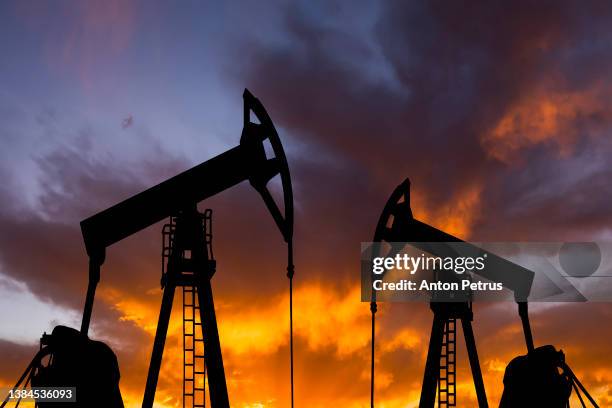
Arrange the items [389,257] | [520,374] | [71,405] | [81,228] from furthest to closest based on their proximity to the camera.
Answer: [389,257] → [81,228] → [520,374] → [71,405]

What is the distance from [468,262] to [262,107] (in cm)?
558

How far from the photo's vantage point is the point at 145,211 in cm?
1413

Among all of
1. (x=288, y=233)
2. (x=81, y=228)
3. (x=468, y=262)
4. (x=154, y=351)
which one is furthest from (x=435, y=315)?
(x=81, y=228)

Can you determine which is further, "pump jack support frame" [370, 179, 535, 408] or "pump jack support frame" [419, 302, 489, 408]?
"pump jack support frame" [419, 302, 489, 408]

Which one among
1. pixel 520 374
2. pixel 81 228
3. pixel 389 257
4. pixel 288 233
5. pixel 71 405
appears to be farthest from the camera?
pixel 389 257

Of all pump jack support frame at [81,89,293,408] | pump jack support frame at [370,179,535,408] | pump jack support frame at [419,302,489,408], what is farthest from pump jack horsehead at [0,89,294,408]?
pump jack support frame at [419,302,489,408]

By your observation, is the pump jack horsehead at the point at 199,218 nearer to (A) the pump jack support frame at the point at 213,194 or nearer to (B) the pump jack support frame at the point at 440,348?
(A) the pump jack support frame at the point at 213,194

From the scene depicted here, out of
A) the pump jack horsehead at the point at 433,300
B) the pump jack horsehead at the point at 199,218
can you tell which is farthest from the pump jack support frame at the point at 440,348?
the pump jack horsehead at the point at 199,218

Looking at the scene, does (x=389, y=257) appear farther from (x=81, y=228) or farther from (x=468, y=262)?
(x=81, y=228)

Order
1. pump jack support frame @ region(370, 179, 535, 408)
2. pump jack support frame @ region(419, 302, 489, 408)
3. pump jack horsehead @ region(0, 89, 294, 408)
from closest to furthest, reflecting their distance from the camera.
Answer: pump jack horsehead @ region(0, 89, 294, 408) → pump jack support frame @ region(370, 179, 535, 408) → pump jack support frame @ region(419, 302, 489, 408)

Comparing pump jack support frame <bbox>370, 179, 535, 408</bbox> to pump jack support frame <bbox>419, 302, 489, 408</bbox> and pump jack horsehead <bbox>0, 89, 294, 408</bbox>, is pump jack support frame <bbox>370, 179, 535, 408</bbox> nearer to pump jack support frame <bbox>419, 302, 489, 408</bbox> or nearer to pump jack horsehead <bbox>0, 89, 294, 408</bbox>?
pump jack support frame <bbox>419, 302, 489, 408</bbox>

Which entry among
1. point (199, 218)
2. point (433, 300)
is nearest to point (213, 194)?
point (199, 218)

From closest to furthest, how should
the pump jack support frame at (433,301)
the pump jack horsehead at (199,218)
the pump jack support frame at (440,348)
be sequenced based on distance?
1. the pump jack horsehead at (199,218)
2. the pump jack support frame at (433,301)
3. the pump jack support frame at (440,348)

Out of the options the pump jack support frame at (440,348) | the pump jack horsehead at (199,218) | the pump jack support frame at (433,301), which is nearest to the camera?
the pump jack horsehead at (199,218)
